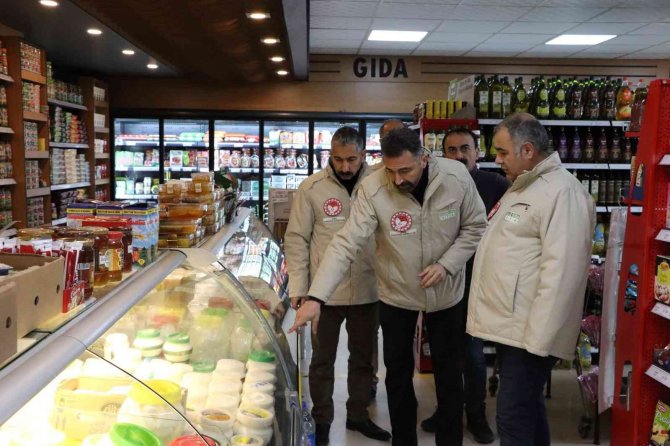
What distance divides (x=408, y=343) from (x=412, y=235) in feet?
1.76

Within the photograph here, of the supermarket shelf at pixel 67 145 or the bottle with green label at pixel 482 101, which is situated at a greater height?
the bottle with green label at pixel 482 101

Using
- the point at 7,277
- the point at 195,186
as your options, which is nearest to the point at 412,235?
the point at 195,186

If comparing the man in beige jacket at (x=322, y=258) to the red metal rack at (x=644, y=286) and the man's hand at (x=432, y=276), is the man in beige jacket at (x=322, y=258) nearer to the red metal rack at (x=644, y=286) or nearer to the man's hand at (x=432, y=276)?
the man's hand at (x=432, y=276)

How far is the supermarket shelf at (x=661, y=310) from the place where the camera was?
3094 millimetres

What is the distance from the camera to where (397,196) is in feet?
10.3

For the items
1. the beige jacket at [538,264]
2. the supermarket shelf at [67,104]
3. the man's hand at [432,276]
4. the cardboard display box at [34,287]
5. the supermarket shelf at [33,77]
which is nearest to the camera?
the cardboard display box at [34,287]

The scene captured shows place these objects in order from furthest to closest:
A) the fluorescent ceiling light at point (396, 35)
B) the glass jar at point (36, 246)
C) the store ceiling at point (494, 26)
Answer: the fluorescent ceiling light at point (396, 35)
the store ceiling at point (494, 26)
the glass jar at point (36, 246)

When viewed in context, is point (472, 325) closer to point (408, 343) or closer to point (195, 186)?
point (408, 343)

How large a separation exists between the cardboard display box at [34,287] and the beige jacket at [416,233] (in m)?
1.64

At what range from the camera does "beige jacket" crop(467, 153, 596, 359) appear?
8.67 ft

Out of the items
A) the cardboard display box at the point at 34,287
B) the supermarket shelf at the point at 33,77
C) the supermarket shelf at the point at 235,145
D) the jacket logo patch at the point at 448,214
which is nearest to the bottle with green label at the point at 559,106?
the jacket logo patch at the point at 448,214

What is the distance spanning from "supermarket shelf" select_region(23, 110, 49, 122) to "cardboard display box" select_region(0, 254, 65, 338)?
5.64 meters

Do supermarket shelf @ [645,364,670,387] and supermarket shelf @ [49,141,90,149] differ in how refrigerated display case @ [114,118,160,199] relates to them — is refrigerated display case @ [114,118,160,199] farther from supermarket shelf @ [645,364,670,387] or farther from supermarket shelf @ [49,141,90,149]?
supermarket shelf @ [645,364,670,387]

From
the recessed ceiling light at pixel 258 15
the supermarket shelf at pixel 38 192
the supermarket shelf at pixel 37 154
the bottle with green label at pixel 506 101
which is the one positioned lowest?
the supermarket shelf at pixel 38 192
